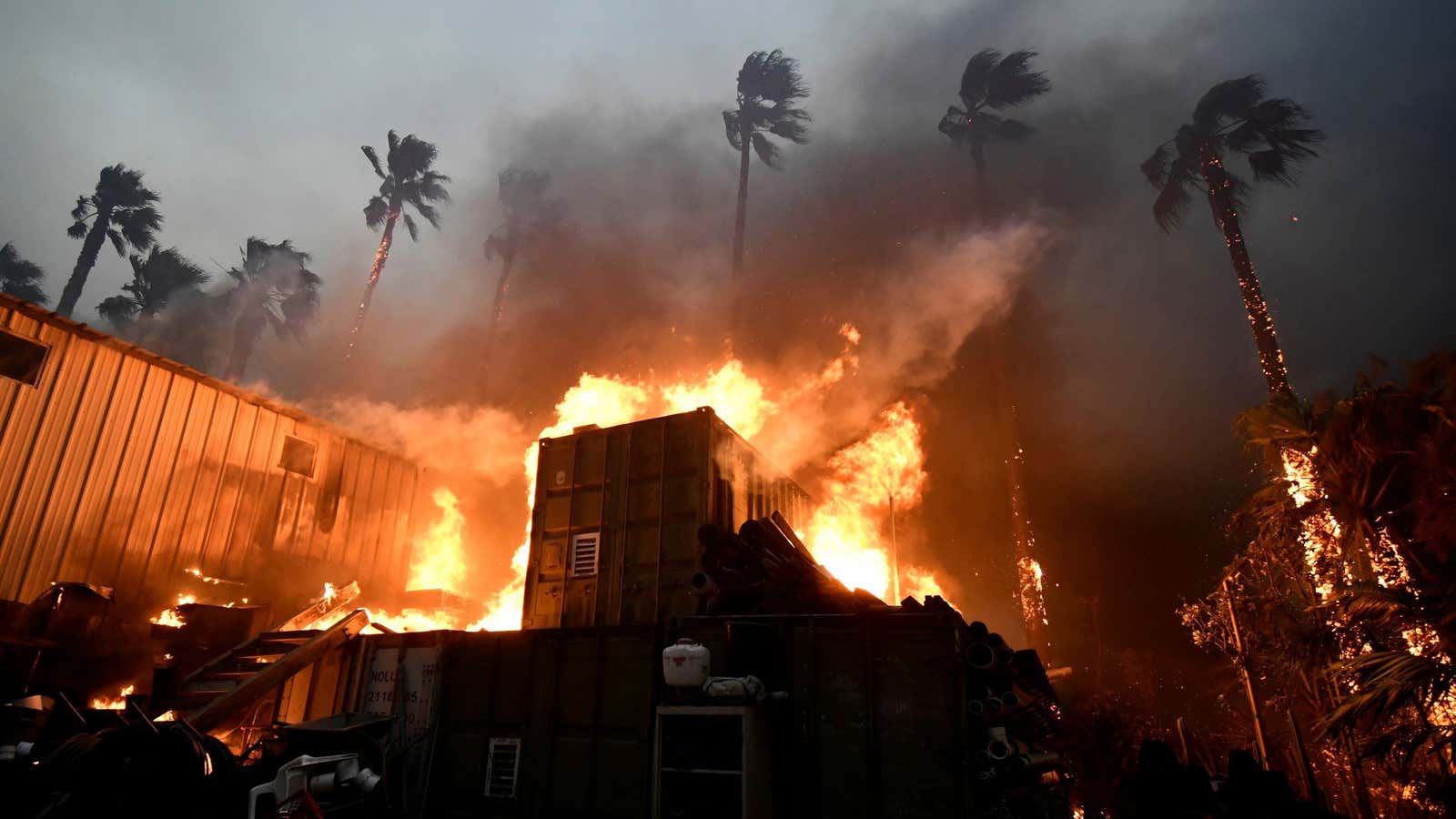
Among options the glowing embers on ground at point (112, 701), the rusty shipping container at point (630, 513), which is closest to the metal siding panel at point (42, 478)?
the glowing embers on ground at point (112, 701)

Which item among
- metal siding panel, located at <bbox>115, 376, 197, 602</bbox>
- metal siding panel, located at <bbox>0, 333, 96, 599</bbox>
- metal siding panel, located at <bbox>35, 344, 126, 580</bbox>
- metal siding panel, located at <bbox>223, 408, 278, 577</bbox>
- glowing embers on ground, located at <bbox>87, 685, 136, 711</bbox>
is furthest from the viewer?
metal siding panel, located at <bbox>223, 408, 278, 577</bbox>

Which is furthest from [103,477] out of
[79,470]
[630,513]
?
[630,513]

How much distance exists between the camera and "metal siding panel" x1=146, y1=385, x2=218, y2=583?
16.2m

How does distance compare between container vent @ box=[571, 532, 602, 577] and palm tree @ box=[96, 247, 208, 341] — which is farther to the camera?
palm tree @ box=[96, 247, 208, 341]

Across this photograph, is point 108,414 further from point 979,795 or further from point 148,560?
point 979,795

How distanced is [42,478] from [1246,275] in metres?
37.6

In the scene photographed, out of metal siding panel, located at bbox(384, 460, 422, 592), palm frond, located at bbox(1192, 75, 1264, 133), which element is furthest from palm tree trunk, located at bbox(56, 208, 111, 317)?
palm frond, located at bbox(1192, 75, 1264, 133)

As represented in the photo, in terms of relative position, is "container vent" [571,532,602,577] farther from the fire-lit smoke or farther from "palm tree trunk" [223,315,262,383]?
"palm tree trunk" [223,315,262,383]

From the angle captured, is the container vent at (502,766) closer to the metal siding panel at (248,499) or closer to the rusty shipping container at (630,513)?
the rusty shipping container at (630,513)

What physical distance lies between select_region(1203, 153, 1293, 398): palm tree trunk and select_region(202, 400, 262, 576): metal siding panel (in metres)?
31.2

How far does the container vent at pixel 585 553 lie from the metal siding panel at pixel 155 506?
Answer: 11.1 metres

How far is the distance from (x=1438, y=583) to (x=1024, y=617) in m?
26.1

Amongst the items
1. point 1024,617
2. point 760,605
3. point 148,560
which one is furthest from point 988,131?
point 148,560

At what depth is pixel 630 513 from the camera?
12.7 meters
